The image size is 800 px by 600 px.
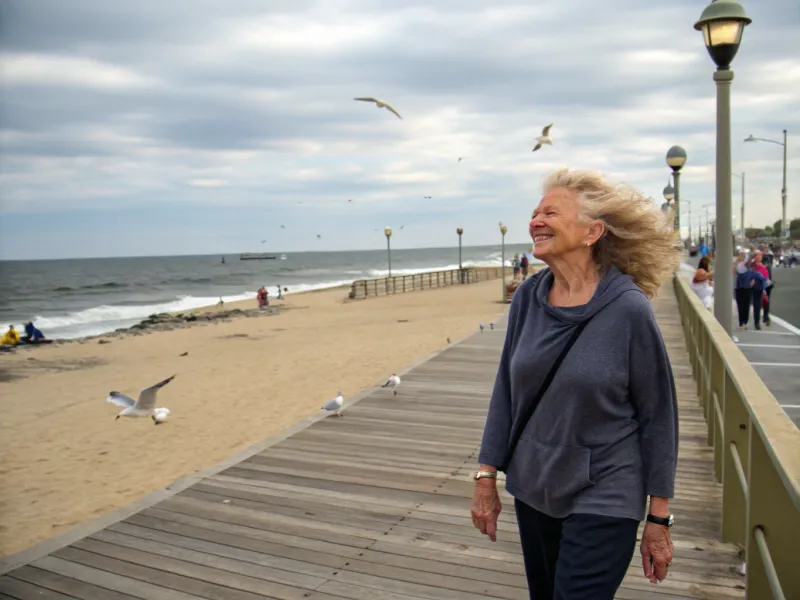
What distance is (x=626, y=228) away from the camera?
2.08 meters

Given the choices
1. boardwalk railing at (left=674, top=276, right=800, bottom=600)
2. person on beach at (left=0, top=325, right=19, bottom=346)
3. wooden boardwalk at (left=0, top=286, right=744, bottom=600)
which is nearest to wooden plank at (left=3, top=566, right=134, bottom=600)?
wooden boardwalk at (left=0, top=286, right=744, bottom=600)

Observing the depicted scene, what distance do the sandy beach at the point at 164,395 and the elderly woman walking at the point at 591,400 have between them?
4511mm

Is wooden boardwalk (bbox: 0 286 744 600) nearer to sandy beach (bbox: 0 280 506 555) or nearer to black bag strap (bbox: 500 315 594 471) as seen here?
black bag strap (bbox: 500 315 594 471)

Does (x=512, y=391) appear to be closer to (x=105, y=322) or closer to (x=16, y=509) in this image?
(x=16, y=509)

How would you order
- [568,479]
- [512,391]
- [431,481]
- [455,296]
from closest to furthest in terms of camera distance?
1. [568,479]
2. [512,391]
3. [431,481]
4. [455,296]

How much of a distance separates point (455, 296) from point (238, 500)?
93.8 ft

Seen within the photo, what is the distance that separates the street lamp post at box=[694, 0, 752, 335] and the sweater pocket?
4501 millimetres

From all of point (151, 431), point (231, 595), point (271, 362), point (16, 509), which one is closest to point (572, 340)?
point (231, 595)

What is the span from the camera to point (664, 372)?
6.32 feet

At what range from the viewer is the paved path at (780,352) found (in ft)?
26.4

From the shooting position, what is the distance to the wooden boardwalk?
316 cm

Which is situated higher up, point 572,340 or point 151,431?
point 572,340

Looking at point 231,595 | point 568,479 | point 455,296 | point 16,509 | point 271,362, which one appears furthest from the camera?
point 455,296

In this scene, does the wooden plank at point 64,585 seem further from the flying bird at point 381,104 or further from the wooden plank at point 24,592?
the flying bird at point 381,104
